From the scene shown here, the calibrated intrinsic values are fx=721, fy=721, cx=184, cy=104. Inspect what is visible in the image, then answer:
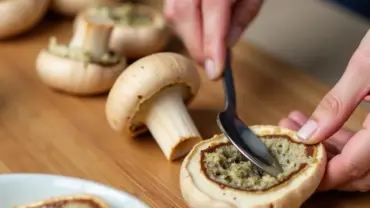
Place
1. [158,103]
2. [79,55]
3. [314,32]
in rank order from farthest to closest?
[314,32], [79,55], [158,103]

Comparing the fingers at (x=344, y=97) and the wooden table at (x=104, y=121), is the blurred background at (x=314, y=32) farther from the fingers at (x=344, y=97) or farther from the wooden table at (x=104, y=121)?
the fingers at (x=344, y=97)

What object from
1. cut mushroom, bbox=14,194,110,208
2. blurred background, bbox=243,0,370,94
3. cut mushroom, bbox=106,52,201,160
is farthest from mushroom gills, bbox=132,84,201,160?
blurred background, bbox=243,0,370,94

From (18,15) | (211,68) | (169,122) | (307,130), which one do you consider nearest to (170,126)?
(169,122)

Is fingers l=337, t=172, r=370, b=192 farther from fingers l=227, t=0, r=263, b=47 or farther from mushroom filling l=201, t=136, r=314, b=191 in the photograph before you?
fingers l=227, t=0, r=263, b=47

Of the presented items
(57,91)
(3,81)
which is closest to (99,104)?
(57,91)

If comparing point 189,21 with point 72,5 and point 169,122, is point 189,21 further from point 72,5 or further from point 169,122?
point 72,5

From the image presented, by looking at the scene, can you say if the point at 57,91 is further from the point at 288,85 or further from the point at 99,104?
the point at 288,85
